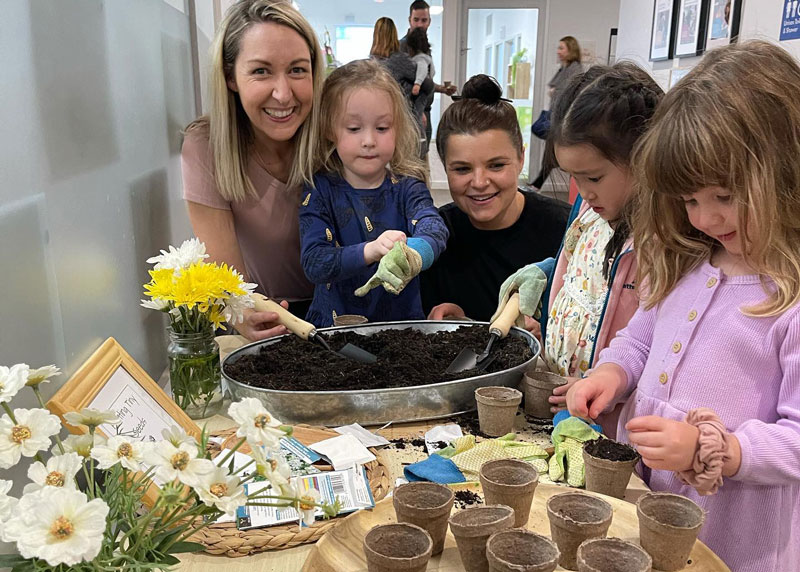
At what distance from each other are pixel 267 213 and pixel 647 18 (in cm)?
364

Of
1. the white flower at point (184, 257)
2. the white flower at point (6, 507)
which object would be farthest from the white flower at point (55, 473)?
the white flower at point (184, 257)

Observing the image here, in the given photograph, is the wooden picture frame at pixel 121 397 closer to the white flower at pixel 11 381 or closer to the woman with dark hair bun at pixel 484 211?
the white flower at pixel 11 381

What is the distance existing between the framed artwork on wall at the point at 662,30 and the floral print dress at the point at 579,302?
296cm

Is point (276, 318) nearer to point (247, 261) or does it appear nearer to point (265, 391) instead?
point (265, 391)

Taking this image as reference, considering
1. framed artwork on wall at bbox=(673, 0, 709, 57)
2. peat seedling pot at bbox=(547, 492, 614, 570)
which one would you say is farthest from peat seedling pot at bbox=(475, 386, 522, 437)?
framed artwork on wall at bbox=(673, 0, 709, 57)

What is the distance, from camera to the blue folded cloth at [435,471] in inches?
40.8

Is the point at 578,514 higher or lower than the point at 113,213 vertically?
lower

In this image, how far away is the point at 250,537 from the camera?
0.89 metres

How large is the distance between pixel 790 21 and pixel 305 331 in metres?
2.21

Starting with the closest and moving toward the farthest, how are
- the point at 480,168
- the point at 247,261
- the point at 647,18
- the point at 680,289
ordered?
the point at 680,289 → the point at 480,168 → the point at 247,261 → the point at 647,18

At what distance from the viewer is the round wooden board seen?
0.82 metres

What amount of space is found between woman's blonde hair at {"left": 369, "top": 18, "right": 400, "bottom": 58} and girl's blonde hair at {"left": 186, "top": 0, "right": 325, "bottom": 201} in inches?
173

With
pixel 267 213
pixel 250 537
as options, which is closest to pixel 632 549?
pixel 250 537

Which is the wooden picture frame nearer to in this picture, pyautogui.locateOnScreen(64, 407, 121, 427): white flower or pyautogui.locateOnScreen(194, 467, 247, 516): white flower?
pyautogui.locateOnScreen(64, 407, 121, 427): white flower
